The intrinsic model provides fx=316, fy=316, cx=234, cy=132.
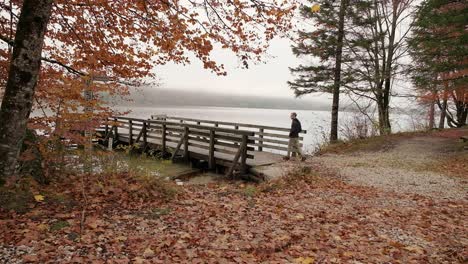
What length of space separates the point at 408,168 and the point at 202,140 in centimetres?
807

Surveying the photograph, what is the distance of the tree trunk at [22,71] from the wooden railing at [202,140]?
10.4 ft

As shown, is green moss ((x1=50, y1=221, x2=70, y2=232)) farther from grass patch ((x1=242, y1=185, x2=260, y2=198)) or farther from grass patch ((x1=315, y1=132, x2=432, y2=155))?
grass patch ((x1=315, y1=132, x2=432, y2=155))

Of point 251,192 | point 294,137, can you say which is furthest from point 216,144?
point 251,192

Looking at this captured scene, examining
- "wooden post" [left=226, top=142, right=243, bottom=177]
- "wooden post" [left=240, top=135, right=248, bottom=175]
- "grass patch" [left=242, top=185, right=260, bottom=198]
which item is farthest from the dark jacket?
"grass patch" [left=242, top=185, right=260, bottom=198]

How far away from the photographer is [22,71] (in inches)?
193

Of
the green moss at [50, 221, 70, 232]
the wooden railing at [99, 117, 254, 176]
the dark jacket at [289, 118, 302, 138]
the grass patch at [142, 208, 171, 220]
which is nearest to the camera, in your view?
the green moss at [50, 221, 70, 232]

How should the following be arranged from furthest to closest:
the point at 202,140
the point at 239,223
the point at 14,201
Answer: the point at 202,140 → the point at 239,223 → the point at 14,201

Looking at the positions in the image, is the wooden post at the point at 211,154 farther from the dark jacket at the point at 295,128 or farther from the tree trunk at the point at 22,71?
the tree trunk at the point at 22,71

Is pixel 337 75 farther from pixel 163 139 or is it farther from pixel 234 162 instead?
pixel 163 139

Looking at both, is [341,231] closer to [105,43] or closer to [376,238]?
[376,238]

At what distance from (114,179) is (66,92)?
2.39m

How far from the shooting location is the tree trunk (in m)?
4.86

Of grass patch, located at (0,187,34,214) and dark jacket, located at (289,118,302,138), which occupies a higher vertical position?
dark jacket, located at (289,118,302,138)

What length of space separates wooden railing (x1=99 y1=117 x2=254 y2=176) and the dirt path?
11.1ft
